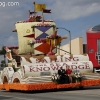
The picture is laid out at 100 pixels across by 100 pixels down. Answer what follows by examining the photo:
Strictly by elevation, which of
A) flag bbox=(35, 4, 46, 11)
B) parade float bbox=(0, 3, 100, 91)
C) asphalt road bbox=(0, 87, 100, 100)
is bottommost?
asphalt road bbox=(0, 87, 100, 100)

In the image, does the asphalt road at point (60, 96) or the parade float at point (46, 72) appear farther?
the parade float at point (46, 72)

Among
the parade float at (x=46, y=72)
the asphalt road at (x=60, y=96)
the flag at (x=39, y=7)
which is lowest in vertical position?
the asphalt road at (x=60, y=96)

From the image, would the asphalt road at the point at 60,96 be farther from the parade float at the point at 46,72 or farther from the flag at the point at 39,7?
the flag at the point at 39,7

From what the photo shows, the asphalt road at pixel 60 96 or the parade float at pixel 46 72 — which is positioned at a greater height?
the parade float at pixel 46 72

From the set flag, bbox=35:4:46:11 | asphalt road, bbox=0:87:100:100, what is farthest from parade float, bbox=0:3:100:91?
flag, bbox=35:4:46:11

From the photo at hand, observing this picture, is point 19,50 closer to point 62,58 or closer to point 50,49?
point 50,49

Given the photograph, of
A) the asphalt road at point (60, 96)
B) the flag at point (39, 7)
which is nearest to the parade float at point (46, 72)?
the asphalt road at point (60, 96)

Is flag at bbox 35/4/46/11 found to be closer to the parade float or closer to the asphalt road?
the parade float

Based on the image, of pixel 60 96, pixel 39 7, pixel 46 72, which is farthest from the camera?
pixel 39 7

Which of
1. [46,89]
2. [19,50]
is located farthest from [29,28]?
[46,89]

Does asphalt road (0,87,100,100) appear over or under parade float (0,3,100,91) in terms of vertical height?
under

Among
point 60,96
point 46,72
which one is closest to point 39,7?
point 46,72

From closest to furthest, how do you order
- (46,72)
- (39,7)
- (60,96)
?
(60,96) → (46,72) → (39,7)

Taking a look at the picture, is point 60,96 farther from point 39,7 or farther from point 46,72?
point 39,7
